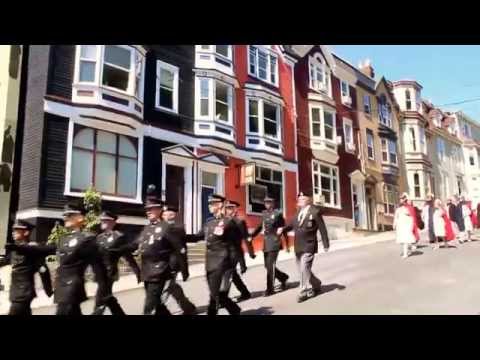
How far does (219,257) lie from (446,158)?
5.62 metres

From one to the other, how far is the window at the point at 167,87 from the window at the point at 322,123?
305cm

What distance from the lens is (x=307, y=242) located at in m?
6.16

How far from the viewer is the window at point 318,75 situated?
10172 mm

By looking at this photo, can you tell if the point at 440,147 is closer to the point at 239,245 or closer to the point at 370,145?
the point at 370,145

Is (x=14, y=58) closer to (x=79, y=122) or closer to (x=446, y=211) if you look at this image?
(x=79, y=122)

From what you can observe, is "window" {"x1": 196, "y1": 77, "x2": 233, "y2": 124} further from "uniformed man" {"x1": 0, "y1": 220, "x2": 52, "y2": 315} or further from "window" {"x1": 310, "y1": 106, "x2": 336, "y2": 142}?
"uniformed man" {"x1": 0, "y1": 220, "x2": 52, "y2": 315}

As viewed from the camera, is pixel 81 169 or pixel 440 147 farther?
pixel 440 147

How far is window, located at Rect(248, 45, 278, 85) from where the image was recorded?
11.0 meters

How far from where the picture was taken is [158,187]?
8.94 m

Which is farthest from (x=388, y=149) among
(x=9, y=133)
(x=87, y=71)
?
(x=9, y=133)

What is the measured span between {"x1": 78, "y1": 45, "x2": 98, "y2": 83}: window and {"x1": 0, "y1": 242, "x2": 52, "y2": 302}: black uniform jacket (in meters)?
5.12

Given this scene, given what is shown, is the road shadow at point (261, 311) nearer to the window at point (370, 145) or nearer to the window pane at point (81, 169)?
the window pane at point (81, 169)
